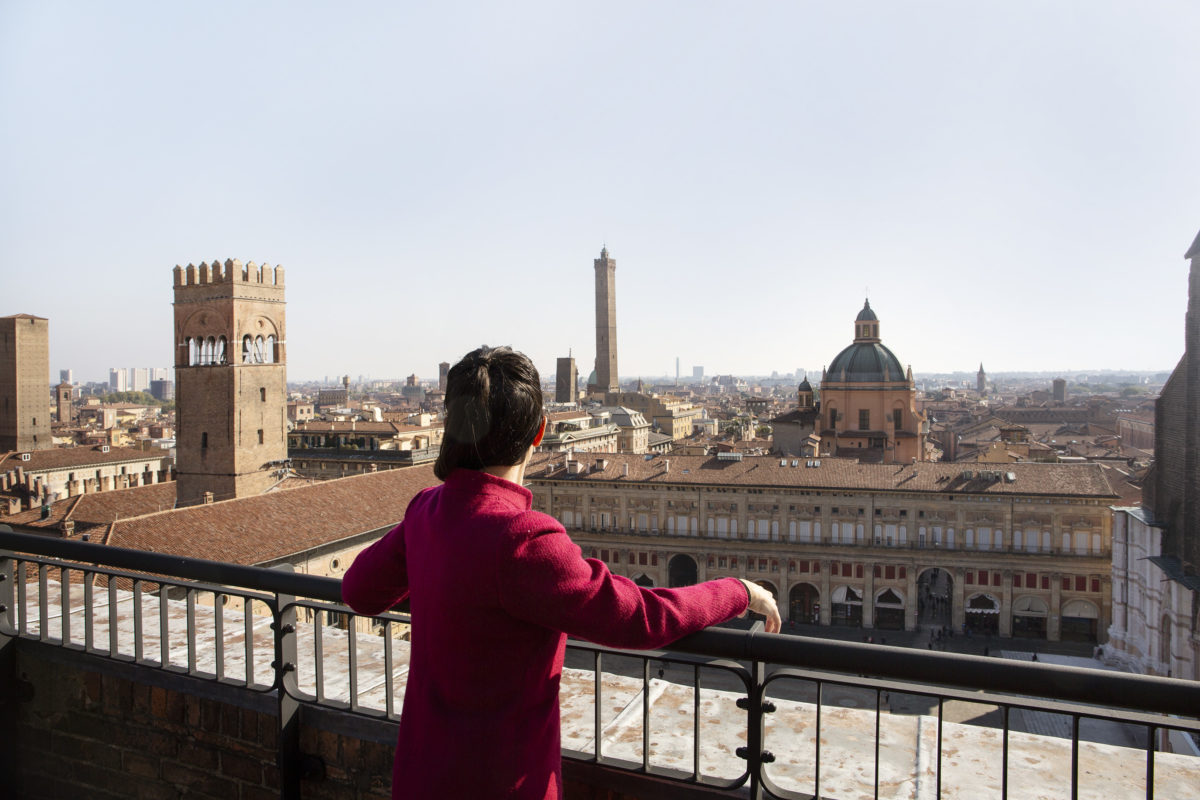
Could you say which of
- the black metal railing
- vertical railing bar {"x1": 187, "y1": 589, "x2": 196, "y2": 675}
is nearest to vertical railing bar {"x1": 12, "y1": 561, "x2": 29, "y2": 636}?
the black metal railing

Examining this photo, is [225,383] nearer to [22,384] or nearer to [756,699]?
[22,384]

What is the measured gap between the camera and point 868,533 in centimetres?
4284

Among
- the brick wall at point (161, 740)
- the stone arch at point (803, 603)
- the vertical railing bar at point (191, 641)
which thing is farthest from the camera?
the stone arch at point (803, 603)

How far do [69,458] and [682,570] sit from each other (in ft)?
130

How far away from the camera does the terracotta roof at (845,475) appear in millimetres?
41000

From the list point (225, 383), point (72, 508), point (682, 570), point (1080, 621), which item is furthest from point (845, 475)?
point (72, 508)

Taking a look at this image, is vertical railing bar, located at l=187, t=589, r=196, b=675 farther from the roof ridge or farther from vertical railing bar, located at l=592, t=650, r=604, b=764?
the roof ridge

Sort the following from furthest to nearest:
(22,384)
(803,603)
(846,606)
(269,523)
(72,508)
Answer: (22,384)
(803,603)
(846,606)
(72,508)
(269,523)

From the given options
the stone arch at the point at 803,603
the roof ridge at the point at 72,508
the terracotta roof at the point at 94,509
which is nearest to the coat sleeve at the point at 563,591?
the terracotta roof at the point at 94,509

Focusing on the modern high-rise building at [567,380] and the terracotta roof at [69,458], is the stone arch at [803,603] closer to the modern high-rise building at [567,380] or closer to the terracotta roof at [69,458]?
the terracotta roof at [69,458]

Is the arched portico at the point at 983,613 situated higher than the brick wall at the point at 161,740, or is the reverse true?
the brick wall at the point at 161,740

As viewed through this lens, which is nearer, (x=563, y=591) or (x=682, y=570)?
(x=563, y=591)

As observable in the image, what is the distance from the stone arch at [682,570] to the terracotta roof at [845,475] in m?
4.43

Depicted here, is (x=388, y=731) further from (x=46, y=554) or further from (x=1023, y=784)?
(x=1023, y=784)
